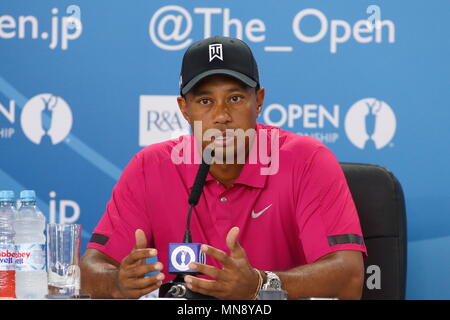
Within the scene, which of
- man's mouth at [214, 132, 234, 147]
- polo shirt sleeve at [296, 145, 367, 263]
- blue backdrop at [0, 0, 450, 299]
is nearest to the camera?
polo shirt sleeve at [296, 145, 367, 263]

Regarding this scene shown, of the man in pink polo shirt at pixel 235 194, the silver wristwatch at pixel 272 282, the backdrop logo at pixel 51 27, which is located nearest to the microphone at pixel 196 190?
the silver wristwatch at pixel 272 282

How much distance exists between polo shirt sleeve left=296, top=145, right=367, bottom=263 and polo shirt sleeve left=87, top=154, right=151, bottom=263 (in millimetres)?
483

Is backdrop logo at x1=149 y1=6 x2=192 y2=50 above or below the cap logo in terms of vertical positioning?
above

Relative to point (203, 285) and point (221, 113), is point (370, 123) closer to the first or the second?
point (221, 113)

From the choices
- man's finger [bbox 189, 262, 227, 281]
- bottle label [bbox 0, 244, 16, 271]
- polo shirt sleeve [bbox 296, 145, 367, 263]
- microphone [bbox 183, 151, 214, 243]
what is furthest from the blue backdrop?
man's finger [bbox 189, 262, 227, 281]

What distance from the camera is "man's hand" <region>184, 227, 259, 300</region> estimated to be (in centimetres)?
148

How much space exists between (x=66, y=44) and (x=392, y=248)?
1.70 metres

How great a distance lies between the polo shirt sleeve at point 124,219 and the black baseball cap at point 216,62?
33cm

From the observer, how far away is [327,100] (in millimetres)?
2904

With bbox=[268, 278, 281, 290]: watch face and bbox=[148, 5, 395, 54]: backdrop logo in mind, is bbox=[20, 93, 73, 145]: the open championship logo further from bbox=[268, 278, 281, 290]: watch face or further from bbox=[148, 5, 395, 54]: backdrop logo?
bbox=[268, 278, 281, 290]: watch face

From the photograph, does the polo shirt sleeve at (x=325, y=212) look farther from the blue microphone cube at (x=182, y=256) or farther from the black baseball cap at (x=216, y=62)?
the blue microphone cube at (x=182, y=256)

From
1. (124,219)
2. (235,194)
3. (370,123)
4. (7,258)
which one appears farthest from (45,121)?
(7,258)

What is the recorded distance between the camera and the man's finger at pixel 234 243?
151cm
